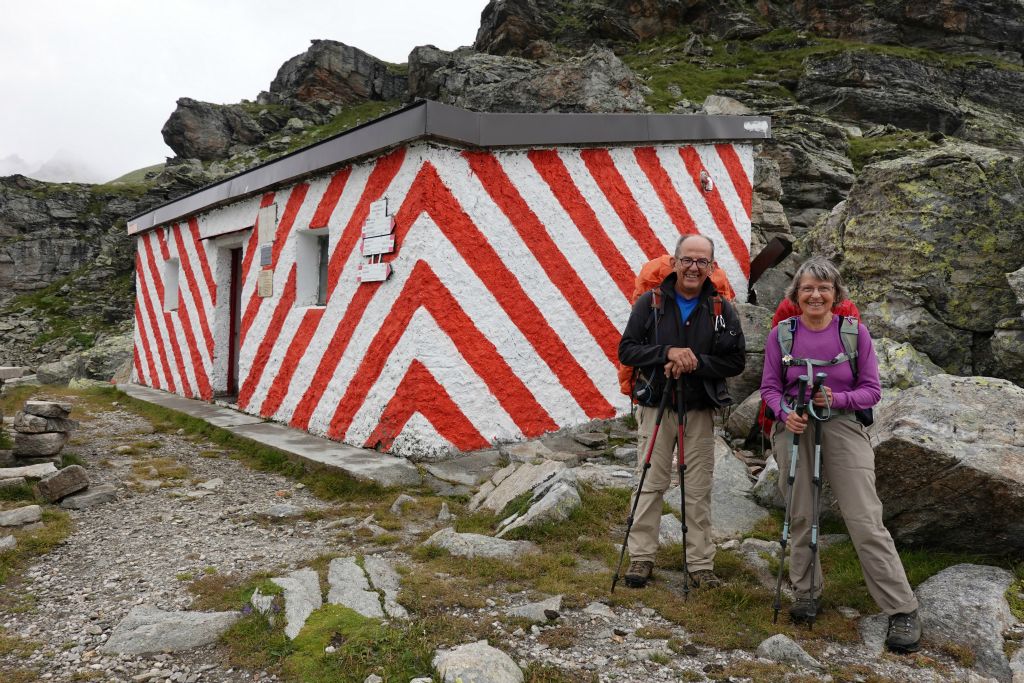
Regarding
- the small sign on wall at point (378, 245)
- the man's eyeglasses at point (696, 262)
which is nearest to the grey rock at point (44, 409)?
the small sign on wall at point (378, 245)

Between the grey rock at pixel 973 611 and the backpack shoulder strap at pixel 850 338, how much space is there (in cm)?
117

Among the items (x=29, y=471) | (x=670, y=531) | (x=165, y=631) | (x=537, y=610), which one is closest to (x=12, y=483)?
(x=29, y=471)

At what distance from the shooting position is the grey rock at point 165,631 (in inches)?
116

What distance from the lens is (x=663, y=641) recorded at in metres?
2.98

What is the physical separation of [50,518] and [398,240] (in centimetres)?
358

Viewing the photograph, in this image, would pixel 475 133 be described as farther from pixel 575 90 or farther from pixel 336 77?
pixel 336 77

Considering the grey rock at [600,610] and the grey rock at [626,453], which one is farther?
the grey rock at [626,453]

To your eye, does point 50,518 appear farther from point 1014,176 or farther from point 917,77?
point 917,77

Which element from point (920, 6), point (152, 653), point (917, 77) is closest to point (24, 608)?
point (152, 653)

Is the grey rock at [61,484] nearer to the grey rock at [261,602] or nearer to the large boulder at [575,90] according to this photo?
the grey rock at [261,602]

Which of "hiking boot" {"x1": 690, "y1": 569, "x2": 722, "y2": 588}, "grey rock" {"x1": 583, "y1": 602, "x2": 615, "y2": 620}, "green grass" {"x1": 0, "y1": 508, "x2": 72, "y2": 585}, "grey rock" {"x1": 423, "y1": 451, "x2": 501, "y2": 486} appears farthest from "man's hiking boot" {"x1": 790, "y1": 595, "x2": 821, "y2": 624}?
"green grass" {"x1": 0, "y1": 508, "x2": 72, "y2": 585}

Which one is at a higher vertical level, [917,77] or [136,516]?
[917,77]

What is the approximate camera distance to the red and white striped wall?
19.9 ft

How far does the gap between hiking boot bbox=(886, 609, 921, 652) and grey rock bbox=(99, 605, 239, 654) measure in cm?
316
